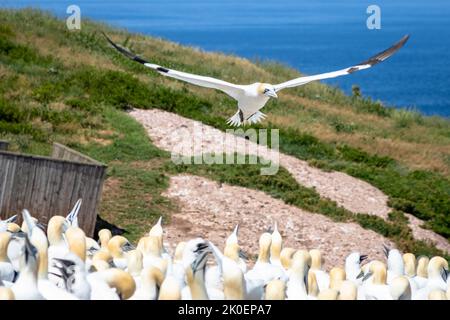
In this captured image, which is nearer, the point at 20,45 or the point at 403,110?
the point at 20,45

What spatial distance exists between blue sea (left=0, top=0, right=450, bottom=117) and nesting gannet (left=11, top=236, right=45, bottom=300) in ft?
76.5

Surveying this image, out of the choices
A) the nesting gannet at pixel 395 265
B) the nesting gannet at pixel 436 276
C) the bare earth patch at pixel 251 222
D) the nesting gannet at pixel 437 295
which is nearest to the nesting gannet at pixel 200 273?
the nesting gannet at pixel 437 295

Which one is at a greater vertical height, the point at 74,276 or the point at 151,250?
the point at 151,250

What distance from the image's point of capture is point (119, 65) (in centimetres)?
2300

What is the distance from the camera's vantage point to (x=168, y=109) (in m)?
19.2

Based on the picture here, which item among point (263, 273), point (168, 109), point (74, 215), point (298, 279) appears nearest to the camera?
point (298, 279)

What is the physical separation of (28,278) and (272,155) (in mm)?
10519

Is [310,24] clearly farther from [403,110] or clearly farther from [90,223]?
[90,223]

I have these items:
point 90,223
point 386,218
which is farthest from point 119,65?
point 90,223

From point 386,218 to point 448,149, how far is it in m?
7.60

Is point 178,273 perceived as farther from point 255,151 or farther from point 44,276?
point 255,151

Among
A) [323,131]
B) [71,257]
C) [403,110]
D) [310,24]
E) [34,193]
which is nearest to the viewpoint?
[71,257]

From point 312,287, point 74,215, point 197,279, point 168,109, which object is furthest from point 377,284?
point 168,109

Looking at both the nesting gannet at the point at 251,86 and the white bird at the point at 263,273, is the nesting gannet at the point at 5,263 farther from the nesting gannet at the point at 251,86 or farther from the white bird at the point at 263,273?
the nesting gannet at the point at 251,86
